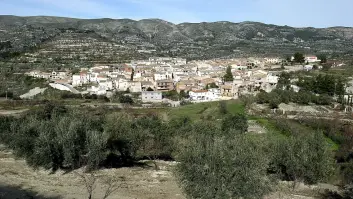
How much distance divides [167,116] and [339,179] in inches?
1241

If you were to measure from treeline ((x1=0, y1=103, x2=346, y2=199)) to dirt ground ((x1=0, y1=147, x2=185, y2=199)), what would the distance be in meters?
1.16

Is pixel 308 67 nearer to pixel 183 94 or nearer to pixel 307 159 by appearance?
pixel 183 94

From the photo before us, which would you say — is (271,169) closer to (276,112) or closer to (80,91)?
(276,112)

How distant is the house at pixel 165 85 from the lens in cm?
8812

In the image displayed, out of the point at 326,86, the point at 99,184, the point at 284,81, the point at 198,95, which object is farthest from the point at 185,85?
the point at 99,184

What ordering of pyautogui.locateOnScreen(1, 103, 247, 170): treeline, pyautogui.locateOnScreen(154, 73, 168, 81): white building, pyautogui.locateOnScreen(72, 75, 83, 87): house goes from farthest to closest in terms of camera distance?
pyautogui.locateOnScreen(154, 73, 168, 81): white building → pyautogui.locateOnScreen(72, 75, 83, 87): house → pyautogui.locateOnScreen(1, 103, 247, 170): treeline

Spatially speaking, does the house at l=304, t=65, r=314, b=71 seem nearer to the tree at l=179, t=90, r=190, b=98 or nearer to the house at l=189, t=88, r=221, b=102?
the house at l=189, t=88, r=221, b=102

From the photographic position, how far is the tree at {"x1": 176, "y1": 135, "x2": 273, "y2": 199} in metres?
16.6

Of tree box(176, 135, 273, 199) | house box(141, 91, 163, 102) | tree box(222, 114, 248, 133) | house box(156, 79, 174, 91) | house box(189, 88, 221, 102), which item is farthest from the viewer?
house box(156, 79, 174, 91)

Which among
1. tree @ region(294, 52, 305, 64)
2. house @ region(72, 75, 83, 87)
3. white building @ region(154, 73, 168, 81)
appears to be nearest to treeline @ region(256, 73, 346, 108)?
tree @ region(294, 52, 305, 64)

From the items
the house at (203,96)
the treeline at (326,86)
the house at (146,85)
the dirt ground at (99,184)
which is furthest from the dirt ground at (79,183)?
the house at (146,85)

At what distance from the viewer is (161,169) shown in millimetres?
29562

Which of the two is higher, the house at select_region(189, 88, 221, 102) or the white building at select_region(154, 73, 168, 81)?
the white building at select_region(154, 73, 168, 81)

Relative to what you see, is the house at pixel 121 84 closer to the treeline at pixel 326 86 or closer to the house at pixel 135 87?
the house at pixel 135 87
